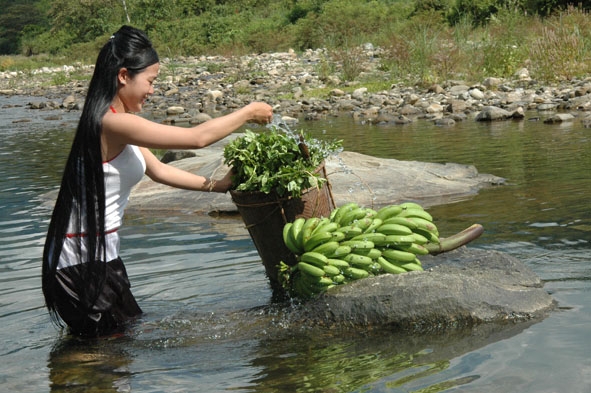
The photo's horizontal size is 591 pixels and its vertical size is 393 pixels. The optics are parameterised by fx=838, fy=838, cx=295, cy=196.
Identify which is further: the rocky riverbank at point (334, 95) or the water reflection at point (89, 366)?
the rocky riverbank at point (334, 95)

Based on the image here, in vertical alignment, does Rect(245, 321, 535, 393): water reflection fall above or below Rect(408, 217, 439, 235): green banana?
below

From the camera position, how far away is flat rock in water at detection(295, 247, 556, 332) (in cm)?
512

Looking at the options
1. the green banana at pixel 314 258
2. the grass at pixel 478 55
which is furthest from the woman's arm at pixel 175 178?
the grass at pixel 478 55

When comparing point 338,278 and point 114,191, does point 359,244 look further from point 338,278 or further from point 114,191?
point 114,191

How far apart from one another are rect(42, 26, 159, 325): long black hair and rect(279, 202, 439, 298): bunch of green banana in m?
1.23

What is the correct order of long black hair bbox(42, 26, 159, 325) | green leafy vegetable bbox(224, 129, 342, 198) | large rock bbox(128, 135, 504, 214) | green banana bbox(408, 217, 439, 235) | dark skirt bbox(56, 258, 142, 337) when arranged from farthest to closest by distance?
large rock bbox(128, 135, 504, 214), green banana bbox(408, 217, 439, 235), green leafy vegetable bbox(224, 129, 342, 198), dark skirt bbox(56, 258, 142, 337), long black hair bbox(42, 26, 159, 325)

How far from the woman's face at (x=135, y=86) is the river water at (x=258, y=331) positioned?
1497 millimetres

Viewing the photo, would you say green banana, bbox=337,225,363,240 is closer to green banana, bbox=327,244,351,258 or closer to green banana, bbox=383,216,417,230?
green banana, bbox=327,244,351,258

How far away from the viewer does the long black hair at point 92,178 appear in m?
4.71

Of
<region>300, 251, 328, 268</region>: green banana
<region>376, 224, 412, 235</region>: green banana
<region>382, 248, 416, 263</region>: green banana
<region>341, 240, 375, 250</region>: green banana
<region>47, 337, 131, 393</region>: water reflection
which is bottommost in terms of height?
<region>47, 337, 131, 393</region>: water reflection

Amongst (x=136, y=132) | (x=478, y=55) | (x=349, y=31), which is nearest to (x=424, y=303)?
(x=136, y=132)

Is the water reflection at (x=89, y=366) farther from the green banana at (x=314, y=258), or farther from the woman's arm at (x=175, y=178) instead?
the green banana at (x=314, y=258)

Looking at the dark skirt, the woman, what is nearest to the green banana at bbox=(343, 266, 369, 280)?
the woman

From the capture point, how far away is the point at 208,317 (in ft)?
18.7
